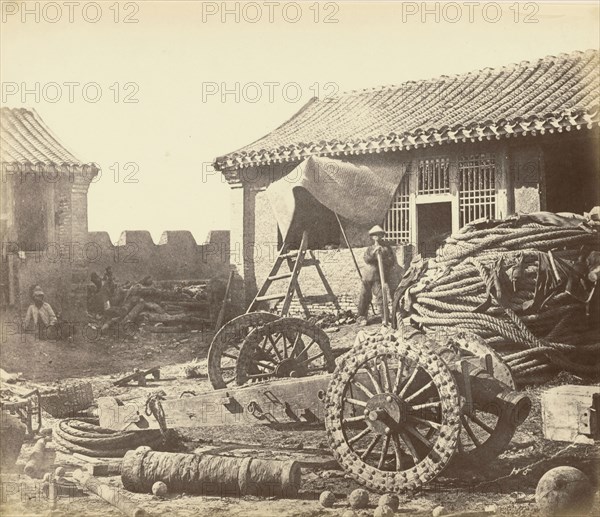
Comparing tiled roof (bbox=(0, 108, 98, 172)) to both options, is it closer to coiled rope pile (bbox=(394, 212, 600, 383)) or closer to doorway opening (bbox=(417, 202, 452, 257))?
coiled rope pile (bbox=(394, 212, 600, 383))

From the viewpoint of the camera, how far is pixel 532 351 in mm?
5938

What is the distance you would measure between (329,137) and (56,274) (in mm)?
3575

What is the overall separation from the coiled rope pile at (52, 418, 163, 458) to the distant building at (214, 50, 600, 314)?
3260mm

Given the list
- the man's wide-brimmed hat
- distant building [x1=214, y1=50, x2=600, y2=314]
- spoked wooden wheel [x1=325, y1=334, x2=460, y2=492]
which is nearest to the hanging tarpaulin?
distant building [x1=214, y1=50, x2=600, y2=314]

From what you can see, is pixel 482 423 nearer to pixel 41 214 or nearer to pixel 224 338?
pixel 224 338

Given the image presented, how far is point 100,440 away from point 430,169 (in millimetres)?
4996

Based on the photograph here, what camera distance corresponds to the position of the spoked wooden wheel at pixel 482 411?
5.04 m

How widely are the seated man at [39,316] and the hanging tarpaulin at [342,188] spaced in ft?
8.63

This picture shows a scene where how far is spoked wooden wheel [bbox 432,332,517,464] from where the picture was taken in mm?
5043

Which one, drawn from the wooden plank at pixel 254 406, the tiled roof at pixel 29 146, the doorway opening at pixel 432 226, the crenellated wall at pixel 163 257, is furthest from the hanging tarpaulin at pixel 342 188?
the wooden plank at pixel 254 406

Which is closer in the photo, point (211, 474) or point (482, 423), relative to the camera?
point (211, 474)

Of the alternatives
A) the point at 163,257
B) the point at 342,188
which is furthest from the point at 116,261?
the point at 342,188

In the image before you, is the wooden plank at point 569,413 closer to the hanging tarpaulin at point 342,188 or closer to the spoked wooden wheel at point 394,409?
the spoked wooden wheel at point 394,409

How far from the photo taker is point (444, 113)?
31.1ft
